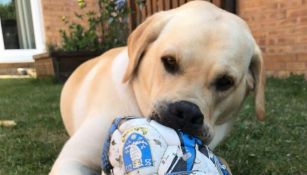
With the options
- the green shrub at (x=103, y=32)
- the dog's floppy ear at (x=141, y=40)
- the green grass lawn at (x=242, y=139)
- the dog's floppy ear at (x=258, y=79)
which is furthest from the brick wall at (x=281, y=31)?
the dog's floppy ear at (x=141, y=40)

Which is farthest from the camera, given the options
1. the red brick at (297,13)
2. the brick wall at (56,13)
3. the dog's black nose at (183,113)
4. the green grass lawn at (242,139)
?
the brick wall at (56,13)

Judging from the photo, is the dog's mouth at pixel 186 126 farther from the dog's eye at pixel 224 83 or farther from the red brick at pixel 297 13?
the red brick at pixel 297 13

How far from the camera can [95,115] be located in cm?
215

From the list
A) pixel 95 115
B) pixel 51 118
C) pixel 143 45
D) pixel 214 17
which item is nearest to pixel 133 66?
pixel 143 45

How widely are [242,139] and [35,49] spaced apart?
8101mm

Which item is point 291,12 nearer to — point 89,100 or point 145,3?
point 145,3

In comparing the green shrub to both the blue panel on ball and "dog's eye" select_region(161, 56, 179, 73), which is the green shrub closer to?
"dog's eye" select_region(161, 56, 179, 73)

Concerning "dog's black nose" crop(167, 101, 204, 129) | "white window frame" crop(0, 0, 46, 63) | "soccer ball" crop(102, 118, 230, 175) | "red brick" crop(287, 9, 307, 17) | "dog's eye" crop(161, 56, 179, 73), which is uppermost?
"dog's eye" crop(161, 56, 179, 73)

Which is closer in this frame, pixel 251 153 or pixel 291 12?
pixel 251 153

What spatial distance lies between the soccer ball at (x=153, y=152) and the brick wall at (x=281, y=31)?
4.41 m

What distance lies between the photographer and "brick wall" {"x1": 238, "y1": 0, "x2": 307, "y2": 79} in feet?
18.6

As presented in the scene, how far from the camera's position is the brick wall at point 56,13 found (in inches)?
380

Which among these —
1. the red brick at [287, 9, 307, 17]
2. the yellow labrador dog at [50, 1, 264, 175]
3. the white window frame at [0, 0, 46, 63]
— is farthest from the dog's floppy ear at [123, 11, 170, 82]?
the white window frame at [0, 0, 46, 63]

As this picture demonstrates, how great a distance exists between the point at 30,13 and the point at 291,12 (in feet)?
21.2
